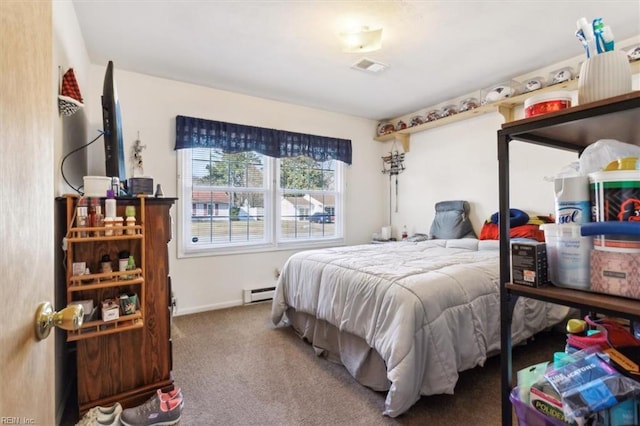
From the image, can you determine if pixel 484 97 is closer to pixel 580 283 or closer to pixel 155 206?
pixel 580 283

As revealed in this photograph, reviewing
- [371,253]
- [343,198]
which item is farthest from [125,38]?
[343,198]

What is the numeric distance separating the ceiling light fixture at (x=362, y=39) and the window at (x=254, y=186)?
1.67 metres

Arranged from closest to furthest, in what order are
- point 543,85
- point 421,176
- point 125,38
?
1. point 125,38
2. point 543,85
3. point 421,176

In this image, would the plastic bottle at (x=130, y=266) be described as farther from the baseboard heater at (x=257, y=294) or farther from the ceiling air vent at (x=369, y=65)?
the ceiling air vent at (x=369, y=65)

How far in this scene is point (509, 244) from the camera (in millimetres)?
872

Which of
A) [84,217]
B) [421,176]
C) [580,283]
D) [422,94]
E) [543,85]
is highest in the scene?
[422,94]

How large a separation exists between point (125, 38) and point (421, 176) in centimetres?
369

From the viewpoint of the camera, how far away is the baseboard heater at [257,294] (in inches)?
146

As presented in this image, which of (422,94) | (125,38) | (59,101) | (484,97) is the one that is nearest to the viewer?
(59,101)

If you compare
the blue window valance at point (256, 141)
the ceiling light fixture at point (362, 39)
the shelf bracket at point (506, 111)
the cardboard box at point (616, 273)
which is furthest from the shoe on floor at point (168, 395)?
the shelf bracket at point (506, 111)

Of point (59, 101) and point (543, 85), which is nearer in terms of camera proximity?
point (59, 101)

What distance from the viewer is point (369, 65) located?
291 centimetres

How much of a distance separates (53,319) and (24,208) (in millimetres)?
250

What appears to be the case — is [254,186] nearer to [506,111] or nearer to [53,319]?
[506,111]
